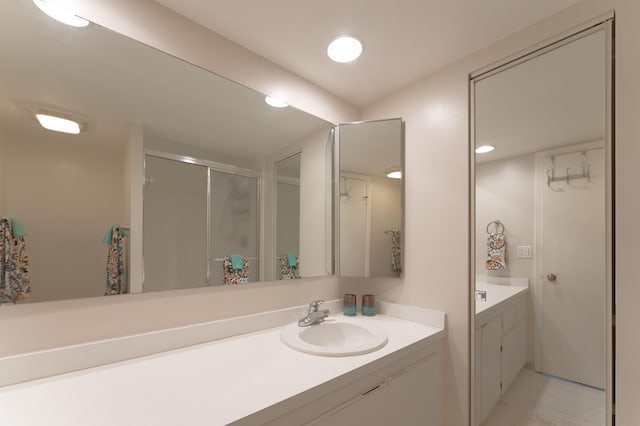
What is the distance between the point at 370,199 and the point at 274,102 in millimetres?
849

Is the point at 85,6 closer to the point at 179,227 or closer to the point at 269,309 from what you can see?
the point at 179,227

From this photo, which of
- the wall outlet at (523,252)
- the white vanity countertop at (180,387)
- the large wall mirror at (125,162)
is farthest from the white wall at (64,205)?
the wall outlet at (523,252)

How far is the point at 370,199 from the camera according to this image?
1.80 meters

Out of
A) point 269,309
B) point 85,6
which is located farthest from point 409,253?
point 85,6

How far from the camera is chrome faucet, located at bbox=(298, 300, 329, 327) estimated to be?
1.47 metres

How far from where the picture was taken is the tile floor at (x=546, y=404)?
1.06 m

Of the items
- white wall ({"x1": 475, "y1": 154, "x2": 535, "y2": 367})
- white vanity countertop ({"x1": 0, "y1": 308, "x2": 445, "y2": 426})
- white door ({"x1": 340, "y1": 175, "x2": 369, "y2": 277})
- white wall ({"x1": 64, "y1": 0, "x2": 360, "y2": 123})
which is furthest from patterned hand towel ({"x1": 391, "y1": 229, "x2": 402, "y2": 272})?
white wall ({"x1": 64, "y1": 0, "x2": 360, "y2": 123})

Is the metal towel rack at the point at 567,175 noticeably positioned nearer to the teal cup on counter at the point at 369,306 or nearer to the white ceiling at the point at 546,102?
the white ceiling at the point at 546,102

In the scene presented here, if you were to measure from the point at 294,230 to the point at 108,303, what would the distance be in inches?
35.9

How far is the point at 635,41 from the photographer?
976 millimetres

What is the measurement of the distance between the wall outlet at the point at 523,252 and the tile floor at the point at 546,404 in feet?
1.76

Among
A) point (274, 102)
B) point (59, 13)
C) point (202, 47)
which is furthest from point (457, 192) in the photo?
point (59, 13)

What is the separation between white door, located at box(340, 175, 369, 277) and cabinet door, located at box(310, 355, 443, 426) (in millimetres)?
698

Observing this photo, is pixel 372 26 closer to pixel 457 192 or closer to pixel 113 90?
pixel 457 192
